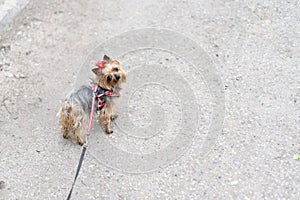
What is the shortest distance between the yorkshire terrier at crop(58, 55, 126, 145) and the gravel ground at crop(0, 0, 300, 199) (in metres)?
0.32

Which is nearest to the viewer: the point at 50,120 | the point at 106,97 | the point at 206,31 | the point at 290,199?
the point at 290,199

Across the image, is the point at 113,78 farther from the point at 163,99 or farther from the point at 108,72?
the point at 163,99

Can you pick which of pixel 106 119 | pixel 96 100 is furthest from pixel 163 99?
pixel 96 100

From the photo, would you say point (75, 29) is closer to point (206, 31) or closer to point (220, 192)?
point (206, 31)

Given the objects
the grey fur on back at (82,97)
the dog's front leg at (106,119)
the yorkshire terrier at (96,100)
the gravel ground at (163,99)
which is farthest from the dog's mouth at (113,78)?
the gravel ground at (163,99)

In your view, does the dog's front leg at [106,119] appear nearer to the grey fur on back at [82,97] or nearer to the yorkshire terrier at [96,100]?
the yorkshire terrier at [96,100]

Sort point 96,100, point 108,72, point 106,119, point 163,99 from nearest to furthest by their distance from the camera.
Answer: point 108,72 < point 96,100 < point 106,119 < point 163,99

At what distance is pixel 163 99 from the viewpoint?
619 cm

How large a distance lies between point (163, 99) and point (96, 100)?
112 centimetres

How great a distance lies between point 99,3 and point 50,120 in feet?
8.03

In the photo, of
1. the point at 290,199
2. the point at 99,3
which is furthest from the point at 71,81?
the point at 290,199

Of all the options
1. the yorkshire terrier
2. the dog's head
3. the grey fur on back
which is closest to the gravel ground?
the yorkshire terrier

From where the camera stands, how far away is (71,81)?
6352 millimetres

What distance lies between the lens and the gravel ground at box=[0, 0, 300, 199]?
17.7ft
